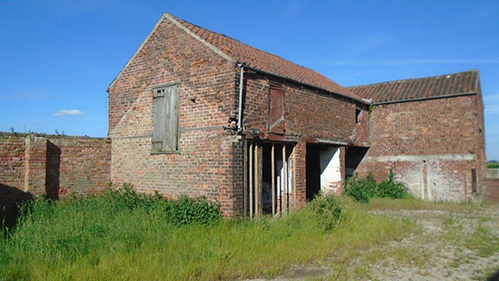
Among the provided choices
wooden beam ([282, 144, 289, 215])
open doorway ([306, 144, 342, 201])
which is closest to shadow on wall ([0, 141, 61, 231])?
wooden beam ([282, 144, 289, 215])

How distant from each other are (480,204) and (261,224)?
11.5 m

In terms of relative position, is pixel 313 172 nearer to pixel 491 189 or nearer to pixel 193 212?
pixel 491 189

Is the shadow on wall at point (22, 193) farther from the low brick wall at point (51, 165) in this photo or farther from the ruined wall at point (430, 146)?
the ruined wall at point (430, 146)

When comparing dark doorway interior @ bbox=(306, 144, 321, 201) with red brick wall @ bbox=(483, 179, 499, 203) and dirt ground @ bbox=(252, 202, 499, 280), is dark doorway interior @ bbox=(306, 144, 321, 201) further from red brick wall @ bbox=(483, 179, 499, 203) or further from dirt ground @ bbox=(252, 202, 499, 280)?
red brick wall @ bbox=(483, 179, 499, 203)

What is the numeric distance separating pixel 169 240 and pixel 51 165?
5.95m

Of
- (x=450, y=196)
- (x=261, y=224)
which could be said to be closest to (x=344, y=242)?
(x=261, y=224)

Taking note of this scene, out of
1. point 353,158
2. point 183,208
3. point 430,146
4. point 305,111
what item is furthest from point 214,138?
point 430,146

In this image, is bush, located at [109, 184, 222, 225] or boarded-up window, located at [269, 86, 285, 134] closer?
bush, located at [109, 184, 222, 225]

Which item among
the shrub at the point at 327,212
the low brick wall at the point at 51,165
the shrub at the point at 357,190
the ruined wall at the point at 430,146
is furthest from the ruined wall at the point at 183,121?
the ruined wall at the point at 430,146

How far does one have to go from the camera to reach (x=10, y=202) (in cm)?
1093

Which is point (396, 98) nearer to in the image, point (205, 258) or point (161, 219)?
point (161, 219)

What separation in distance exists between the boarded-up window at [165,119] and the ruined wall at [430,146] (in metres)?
11.0

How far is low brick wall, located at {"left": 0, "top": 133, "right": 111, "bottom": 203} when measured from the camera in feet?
36.4

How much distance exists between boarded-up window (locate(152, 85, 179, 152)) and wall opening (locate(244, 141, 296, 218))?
239 cm
